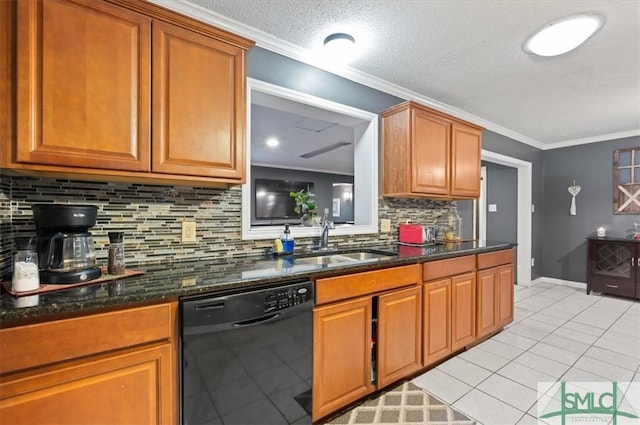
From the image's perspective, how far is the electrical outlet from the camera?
5.79 feet

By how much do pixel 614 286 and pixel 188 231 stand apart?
5428mm

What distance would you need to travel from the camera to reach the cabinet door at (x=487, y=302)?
2.54 m

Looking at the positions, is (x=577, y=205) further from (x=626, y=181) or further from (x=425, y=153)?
(x=425, y=153)

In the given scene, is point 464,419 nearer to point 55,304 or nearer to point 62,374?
point 62,374

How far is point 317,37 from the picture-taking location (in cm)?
205

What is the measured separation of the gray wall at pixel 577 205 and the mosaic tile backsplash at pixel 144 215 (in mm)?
5112

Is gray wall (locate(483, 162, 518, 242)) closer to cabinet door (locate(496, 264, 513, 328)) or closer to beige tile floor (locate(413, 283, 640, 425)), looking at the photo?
beige tile floor (locate(413, 283, 640, 425))

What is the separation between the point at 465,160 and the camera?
296 centimetres

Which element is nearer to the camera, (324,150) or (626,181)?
(626,181)

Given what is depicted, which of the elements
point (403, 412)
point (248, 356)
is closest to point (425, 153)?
point (403, 412)

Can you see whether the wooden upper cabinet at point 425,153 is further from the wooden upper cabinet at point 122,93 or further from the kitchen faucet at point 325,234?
the wooden upper cabinet at point 122,93

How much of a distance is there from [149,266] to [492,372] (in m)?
2.43

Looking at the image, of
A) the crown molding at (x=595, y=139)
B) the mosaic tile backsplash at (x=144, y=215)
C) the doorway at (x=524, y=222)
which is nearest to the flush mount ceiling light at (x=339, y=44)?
the mosaic tile backsplash at (x=144, y=215)

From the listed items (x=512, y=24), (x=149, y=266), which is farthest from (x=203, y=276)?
(x=512, y=24)
